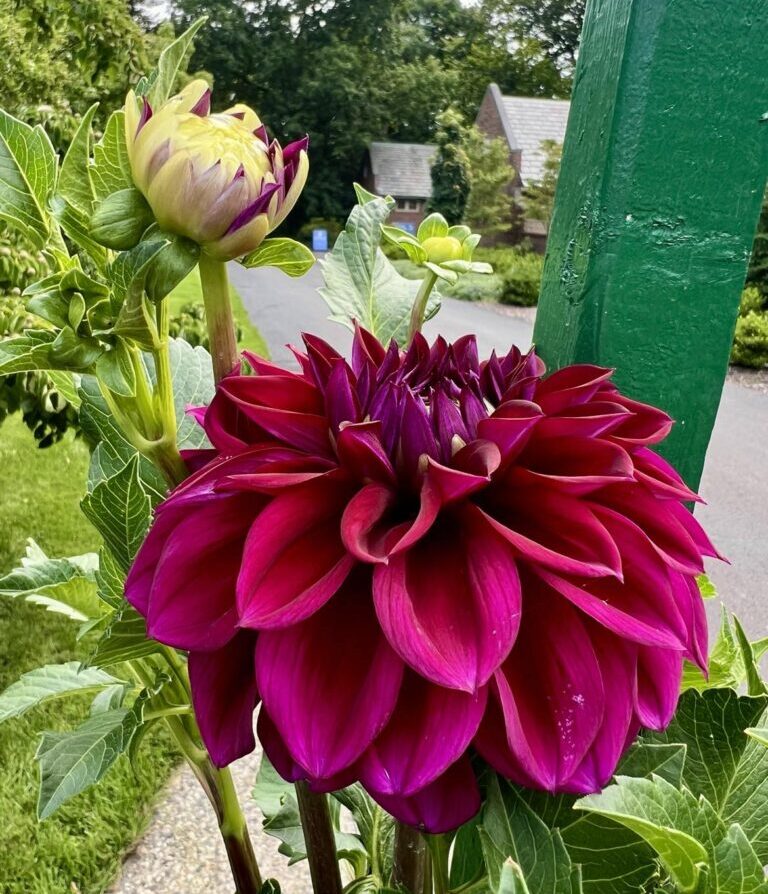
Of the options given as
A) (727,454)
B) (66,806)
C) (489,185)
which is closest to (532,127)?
(489,185)

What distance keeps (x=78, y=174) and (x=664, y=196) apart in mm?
347

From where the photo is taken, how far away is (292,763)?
0.33 meters

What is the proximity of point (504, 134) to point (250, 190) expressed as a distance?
24.6 metres

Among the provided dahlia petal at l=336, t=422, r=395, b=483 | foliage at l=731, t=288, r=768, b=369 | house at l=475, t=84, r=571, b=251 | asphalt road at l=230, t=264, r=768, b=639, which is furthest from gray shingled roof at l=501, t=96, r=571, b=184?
dahlia petal at l=336, t=422, r=395, b=483

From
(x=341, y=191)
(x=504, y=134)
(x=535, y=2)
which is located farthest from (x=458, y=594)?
(x=535, y=2)

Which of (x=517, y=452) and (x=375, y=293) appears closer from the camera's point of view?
(x=517, y=452)

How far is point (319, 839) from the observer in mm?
488

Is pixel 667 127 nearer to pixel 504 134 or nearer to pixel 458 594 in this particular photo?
pixel 458 594

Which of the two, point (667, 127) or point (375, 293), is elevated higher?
point (667, 127)

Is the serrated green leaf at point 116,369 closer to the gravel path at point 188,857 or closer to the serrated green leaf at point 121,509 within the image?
the serrated green leaf at point 121,509

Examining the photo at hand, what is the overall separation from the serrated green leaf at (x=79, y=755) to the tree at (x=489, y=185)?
68.5 feet

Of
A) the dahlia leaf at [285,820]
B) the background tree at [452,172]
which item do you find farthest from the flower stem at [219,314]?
the background tree at [452,172]

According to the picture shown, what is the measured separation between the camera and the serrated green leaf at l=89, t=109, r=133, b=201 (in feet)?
1.26

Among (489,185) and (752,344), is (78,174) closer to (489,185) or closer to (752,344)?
(752,344)
